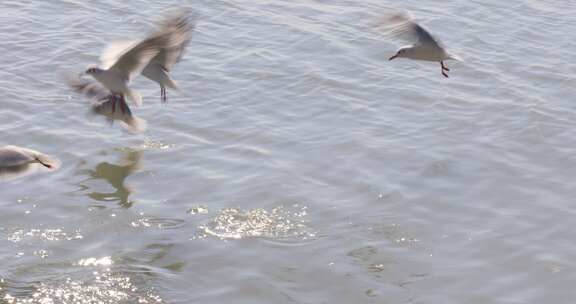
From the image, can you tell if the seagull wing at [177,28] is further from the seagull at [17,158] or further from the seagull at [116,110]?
the seagull at [17,158]

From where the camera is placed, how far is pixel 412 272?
28.7 ft

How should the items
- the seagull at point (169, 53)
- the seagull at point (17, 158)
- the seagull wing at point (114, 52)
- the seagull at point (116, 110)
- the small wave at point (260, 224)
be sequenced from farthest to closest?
the seagull at point (116, 110) < the seagull at point (169, 53) < the seagull wing at point (114, 52) < the small wave at point (260, 224) < the seagull at point (17, 158)

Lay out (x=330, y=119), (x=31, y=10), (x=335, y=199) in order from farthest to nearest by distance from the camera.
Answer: (x=31, y=10), (x=330, y=119), (x=335, y=199)

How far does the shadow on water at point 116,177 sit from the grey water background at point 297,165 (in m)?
0.02

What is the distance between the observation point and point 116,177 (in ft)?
34.6

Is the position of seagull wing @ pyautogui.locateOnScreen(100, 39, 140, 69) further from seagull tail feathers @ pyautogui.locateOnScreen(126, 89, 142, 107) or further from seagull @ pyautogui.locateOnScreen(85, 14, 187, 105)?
seagull tail feathers @ pyautogui.locateOnScreen(126, 89, 142, 107)

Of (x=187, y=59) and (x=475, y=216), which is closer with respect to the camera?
(x=475, y=216)

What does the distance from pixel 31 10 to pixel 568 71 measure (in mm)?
7458

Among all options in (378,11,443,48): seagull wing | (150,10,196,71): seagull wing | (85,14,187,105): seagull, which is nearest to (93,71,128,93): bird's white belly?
(85,14,187,105): seagull

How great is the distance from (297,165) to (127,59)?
2.07m

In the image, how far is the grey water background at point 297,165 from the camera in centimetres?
859

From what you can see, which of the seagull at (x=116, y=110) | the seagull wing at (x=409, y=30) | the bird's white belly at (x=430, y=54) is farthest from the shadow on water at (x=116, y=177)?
the bird's white belly at (x=430, y=54)

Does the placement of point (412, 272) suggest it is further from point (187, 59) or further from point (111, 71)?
point (187, 59)

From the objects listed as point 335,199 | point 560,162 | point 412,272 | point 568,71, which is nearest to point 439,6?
point 568,71
